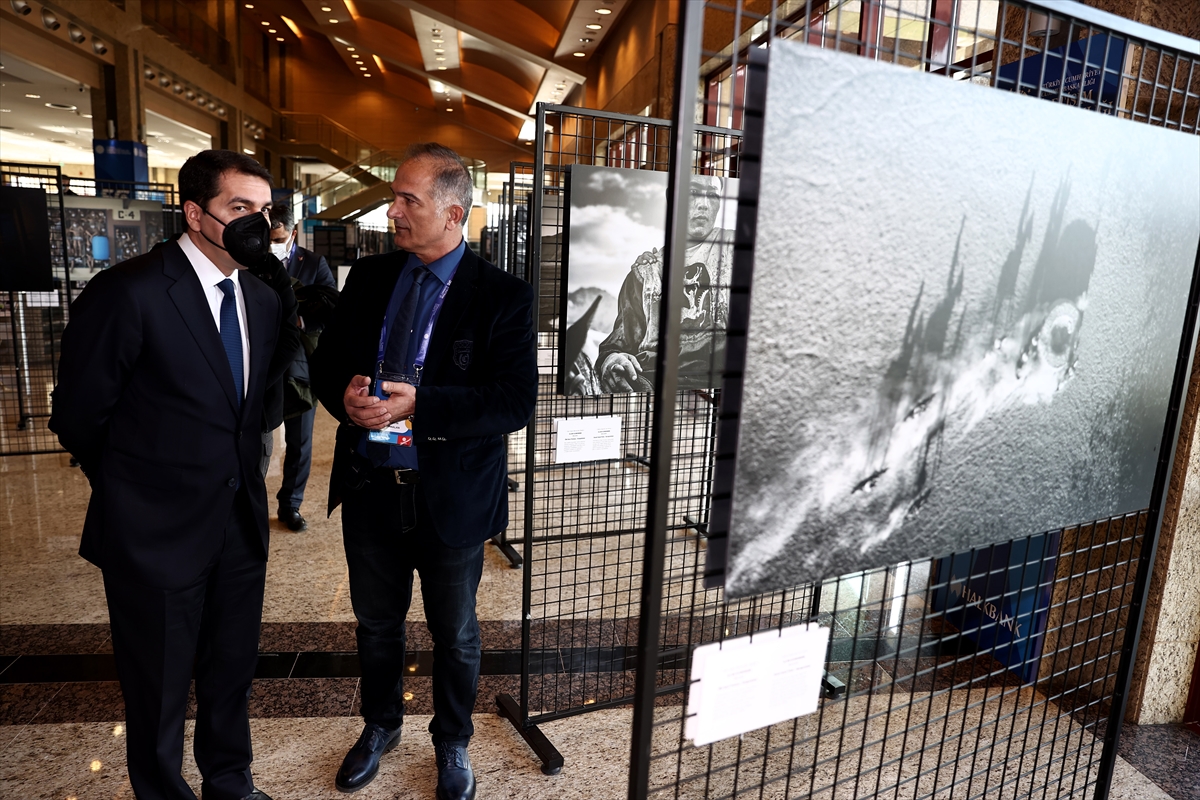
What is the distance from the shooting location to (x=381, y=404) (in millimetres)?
1868

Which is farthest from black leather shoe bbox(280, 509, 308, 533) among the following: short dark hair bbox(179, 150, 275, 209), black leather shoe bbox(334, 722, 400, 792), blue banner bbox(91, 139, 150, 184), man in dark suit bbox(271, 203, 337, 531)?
blue banner bbox(91, 139, 150, 184)

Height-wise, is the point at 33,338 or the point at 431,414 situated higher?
the point at 431,414

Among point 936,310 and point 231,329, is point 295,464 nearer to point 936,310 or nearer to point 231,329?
point 231,329

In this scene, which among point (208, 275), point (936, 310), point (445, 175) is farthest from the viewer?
point (445, 175)

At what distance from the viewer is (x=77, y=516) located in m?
4.50

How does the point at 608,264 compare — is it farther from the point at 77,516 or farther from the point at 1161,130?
the point at 77,516

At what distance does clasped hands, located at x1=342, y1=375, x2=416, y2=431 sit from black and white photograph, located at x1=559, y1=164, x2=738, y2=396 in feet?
2.27

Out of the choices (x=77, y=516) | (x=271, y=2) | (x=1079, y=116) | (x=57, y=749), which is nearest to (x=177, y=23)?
(x=271, y=2)

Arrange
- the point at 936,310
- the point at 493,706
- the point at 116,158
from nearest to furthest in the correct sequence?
the point at 936,310 < the point at 493,706 < the point at 116,158

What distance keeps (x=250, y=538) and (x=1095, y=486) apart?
75.6 inches

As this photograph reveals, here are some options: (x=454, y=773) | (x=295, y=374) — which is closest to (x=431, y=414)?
(x=454, y=773)

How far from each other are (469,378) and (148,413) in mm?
751

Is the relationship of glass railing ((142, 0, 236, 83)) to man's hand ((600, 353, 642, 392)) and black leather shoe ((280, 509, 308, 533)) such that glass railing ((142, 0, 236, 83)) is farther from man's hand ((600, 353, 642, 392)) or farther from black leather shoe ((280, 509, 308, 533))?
man's hand ((600, 353, 642, 392))

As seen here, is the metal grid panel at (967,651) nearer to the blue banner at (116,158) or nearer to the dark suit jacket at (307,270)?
the dark suit jacket at (307,270)
